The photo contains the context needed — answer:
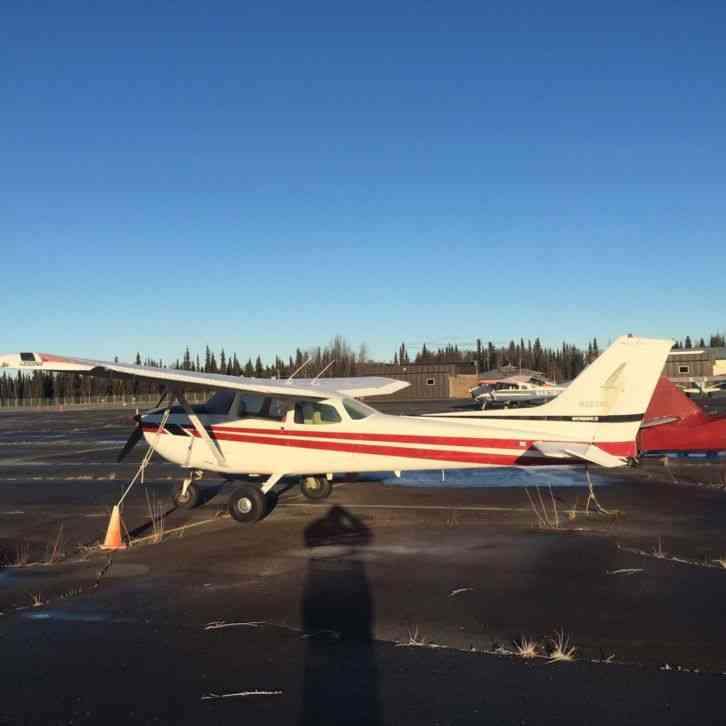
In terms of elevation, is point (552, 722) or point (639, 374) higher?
point (639, 374)

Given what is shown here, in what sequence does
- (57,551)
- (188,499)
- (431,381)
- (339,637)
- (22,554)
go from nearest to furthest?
(339,637)
(22,554)
(57,551)
(188,499)
(431,381)

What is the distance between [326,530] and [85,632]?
5136 millimetres

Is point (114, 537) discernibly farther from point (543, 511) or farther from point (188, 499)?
point (543, 511)

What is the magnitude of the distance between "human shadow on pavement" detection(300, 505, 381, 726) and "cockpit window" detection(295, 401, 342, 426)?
250cm

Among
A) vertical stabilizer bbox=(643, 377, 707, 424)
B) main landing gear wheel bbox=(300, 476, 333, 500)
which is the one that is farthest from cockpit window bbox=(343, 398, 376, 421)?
vertical stabilizer bbox=(643, 377, 707, 424)

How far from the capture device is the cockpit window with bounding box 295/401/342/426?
12.4 meters

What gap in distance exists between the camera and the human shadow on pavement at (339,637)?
472 cm

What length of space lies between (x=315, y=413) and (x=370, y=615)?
6.02 meters

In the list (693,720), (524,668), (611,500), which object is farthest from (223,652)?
(611,500)

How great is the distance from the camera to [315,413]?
41.1 feet

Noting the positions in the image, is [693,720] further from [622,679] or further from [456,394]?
[456,394]

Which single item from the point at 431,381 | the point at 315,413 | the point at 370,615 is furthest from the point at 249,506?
the point at 431,381

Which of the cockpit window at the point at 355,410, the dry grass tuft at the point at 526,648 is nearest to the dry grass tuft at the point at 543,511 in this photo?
the cockpit window at the point at 355,410

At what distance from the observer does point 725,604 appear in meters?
6.73
